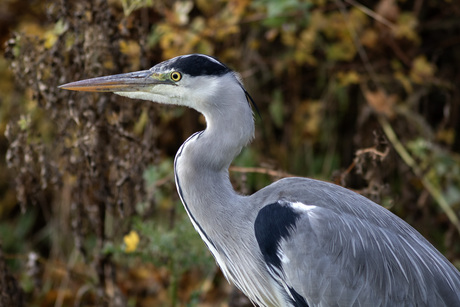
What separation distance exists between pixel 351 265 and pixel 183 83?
985mm

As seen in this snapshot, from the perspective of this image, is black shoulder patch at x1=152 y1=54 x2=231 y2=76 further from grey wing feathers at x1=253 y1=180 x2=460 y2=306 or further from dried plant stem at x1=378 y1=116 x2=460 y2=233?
Result: dried plant stem at x1=378 y1=116 x2=460 y2=233

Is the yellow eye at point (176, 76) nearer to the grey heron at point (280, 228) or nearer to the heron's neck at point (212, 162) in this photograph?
the grey heron at point (280, 228)

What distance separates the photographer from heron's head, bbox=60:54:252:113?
2453mm

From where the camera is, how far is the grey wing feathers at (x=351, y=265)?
228cm

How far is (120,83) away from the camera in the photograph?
98.1 inches

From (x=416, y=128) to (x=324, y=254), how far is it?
2333mm

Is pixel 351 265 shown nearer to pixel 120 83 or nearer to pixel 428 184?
pixel 120 83

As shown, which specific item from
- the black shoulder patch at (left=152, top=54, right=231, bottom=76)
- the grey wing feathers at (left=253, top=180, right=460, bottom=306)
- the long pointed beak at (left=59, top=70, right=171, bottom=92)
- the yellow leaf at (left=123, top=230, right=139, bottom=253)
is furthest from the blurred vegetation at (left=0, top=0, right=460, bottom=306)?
the black shoulder patch at (left=152, top=54, right=231, bottom=76)

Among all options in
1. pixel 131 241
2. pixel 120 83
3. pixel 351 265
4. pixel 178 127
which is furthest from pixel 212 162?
pixel 178 127

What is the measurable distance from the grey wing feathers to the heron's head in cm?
52

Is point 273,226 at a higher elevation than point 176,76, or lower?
lower

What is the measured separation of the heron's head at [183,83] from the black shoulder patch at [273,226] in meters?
0.48

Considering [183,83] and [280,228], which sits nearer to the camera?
[280,228]

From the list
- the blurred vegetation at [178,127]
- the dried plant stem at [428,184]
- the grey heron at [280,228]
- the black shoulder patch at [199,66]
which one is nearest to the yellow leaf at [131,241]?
the blurred vegetation at [178,127]
